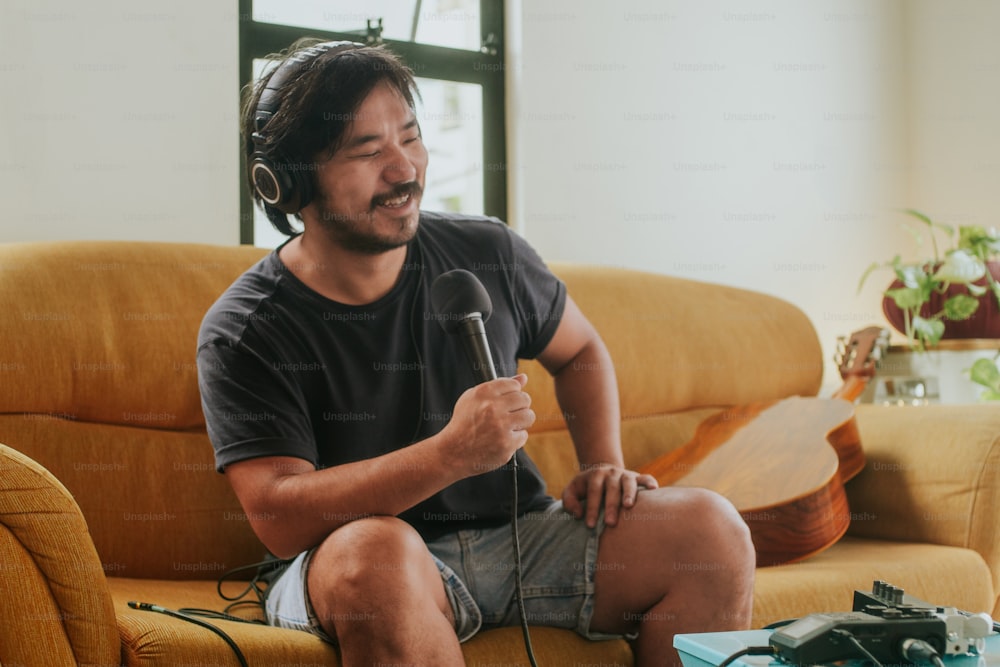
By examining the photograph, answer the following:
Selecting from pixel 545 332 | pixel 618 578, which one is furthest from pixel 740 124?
pixel 618 578

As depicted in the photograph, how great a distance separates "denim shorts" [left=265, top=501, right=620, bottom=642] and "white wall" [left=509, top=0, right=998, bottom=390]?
43.8 inches

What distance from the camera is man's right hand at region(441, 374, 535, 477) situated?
1.25m

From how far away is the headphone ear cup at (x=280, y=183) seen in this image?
1.47m

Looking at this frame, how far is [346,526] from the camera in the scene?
1258mm

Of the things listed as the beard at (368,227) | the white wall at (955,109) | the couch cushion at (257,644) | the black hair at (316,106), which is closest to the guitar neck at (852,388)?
the white wall at (955,109)

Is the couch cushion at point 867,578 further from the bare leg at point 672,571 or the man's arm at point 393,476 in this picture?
the man's arm at point 393,476

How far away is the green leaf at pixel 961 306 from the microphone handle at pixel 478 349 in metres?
1.80

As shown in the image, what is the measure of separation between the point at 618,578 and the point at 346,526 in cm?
39

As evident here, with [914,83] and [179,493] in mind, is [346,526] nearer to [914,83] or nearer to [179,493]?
[179,493]

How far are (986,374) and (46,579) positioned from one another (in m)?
2.18

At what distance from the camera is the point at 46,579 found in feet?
3.69

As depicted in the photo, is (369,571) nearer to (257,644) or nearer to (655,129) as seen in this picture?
(257,644)

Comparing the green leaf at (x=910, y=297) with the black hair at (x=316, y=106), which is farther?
the green leaf at (x=910, y=297)

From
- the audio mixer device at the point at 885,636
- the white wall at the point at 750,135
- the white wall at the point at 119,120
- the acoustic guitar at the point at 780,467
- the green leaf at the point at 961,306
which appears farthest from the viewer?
the white wall at the point at 750,135
